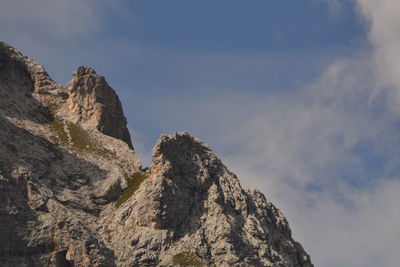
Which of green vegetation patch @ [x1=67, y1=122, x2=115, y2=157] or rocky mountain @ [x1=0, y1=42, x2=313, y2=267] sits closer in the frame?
rocky mountain @ [x1=0, y1=42, x2=313, y2=267]

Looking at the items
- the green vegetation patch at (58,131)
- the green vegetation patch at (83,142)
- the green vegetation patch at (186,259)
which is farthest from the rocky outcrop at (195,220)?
the green vegetation patch at (58,131)

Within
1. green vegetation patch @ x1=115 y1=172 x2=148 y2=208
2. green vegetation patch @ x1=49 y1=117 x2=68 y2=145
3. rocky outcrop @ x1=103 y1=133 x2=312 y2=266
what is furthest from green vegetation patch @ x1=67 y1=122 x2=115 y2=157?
rocky outcrop @ x1=103 y1=133 x2=312 y2=266

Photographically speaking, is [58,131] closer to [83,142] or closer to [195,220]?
[83,142]

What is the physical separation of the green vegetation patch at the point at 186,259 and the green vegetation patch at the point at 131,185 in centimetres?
2237

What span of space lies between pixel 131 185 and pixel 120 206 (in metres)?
8.54

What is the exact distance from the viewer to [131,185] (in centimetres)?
16125

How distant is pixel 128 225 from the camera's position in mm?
146625

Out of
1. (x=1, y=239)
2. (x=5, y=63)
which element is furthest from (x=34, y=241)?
(x=5, y=63)

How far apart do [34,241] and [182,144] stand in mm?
45989

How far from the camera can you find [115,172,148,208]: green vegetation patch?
513 feet

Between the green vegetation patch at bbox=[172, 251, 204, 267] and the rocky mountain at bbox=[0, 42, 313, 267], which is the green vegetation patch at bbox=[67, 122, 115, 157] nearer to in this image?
the rocky mountain at bbox=[0, 42, 313, 267]

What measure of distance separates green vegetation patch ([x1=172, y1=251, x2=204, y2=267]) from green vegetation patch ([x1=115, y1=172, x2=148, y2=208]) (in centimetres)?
2237

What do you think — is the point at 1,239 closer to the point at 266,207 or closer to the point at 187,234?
the point at 187,234

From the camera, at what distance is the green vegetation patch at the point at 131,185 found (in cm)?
15650
